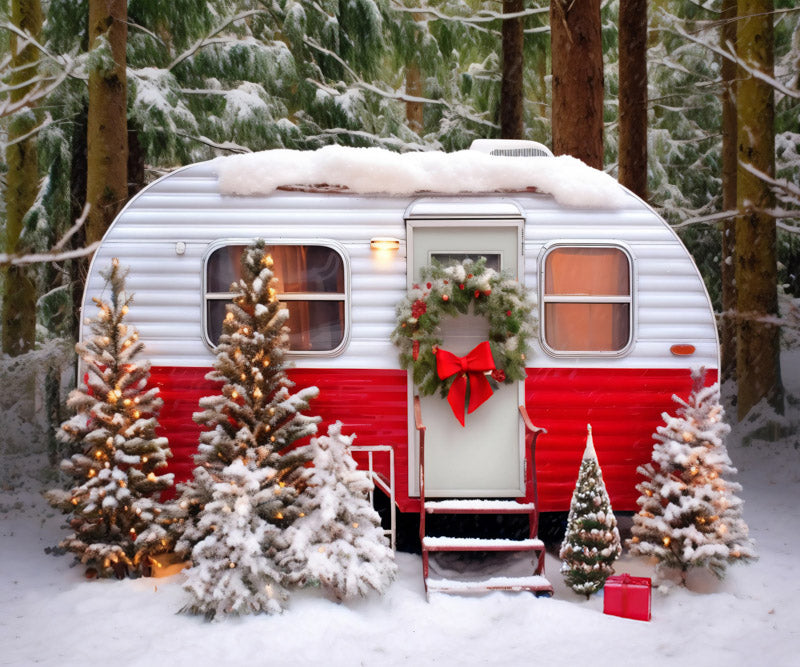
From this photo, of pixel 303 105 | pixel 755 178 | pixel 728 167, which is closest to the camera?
pixel 755 178

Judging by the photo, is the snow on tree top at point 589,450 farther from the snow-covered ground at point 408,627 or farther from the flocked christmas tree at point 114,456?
the flocked christmas tree at point 114,456

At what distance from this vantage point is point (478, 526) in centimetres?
674

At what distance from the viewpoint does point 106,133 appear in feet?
29.2

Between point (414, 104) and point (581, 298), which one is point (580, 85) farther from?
point (414, 104)

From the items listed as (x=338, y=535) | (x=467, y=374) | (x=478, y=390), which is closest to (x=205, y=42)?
(x=467, y=374)

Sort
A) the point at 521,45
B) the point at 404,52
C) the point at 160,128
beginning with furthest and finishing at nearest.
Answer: the point at 404,52 → the point at 521,45 → the point at 160,128

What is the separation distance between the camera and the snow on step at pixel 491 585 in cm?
571

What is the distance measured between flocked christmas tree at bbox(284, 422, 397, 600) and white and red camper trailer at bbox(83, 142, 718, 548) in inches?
25.0

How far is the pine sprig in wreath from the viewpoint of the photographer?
615 centimetres

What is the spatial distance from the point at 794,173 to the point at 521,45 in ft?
16.6

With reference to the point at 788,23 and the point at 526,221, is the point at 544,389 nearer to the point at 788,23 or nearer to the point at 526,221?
the point at 526,221

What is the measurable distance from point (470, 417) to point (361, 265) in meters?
1.49

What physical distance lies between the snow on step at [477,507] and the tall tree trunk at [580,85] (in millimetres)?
4602

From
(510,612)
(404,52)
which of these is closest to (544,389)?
(510,612)
